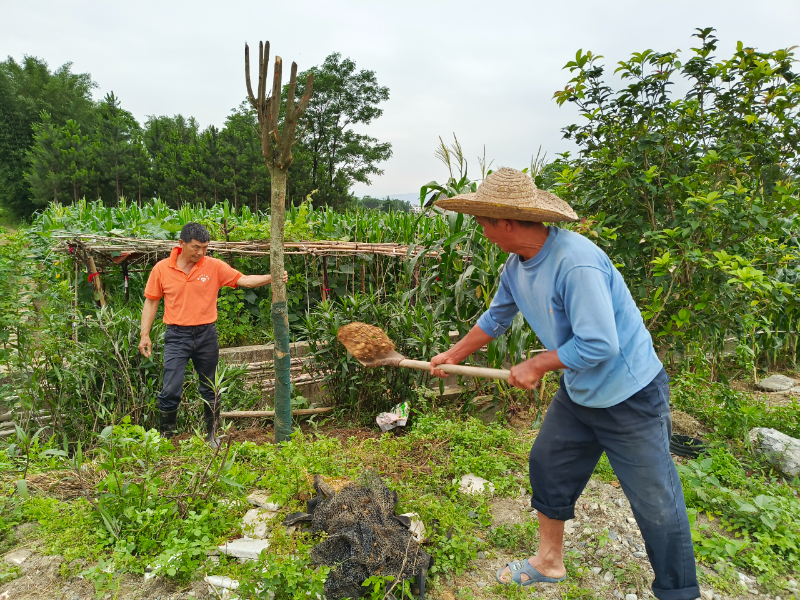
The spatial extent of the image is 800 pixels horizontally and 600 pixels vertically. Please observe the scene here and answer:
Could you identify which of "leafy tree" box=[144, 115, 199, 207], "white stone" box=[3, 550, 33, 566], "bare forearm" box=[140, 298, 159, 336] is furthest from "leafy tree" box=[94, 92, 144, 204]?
"white stone" box=[3, 550, 33, 566]

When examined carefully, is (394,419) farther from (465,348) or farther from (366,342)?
(465,348)

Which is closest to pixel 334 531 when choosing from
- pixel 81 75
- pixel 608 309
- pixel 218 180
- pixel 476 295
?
pixel 608 309

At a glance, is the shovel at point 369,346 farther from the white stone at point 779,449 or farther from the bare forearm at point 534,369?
the white stone at point 779,449

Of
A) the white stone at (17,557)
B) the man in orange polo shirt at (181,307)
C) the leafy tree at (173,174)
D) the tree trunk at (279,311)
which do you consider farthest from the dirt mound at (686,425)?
the leafy tree at (173,174)

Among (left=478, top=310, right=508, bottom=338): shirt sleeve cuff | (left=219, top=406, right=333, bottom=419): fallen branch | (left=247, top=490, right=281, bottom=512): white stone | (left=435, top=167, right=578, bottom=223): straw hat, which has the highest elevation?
(left=435, top=167, right=578, bottom=223): straw hat

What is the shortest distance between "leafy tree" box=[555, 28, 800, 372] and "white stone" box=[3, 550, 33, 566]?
13.2 ft

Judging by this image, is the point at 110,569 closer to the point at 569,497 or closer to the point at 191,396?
the point at 569,497

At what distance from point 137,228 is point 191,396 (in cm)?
291

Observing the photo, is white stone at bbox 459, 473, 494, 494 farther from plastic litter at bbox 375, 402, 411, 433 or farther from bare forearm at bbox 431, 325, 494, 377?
plastic litter at bbox 375, 402, 411, 433

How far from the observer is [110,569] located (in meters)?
2.05

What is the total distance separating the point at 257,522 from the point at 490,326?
1.61 m

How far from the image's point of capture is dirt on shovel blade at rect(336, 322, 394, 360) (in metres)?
3.26

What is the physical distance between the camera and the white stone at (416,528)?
7.73 ft

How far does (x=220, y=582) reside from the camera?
2.08m
